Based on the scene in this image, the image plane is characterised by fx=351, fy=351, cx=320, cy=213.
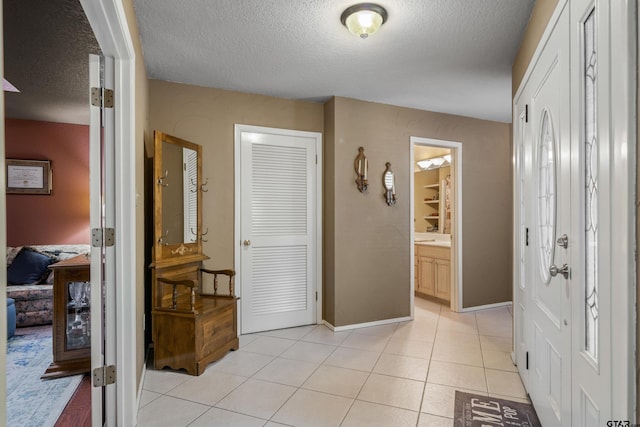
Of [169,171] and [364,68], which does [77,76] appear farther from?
[364,68]

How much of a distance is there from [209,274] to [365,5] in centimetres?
256

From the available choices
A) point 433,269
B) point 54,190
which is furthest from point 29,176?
point 433,269

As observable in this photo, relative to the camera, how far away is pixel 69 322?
103 inches

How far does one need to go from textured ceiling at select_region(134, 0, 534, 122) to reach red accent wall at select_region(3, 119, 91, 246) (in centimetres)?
226

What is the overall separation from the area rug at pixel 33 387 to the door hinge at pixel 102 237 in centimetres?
115

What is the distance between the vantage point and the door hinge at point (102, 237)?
1.75 metres

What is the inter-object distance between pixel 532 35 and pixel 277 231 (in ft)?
8.55

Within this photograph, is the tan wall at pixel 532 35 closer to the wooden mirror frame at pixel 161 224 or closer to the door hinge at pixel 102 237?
the door hinge at pixel 102 237

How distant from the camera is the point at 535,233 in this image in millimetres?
2027

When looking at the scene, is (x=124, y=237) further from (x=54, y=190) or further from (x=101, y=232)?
(x=54, y=190)

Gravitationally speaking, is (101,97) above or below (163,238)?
above

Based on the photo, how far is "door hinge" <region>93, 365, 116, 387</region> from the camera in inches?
70.1

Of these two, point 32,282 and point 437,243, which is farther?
point 437,243

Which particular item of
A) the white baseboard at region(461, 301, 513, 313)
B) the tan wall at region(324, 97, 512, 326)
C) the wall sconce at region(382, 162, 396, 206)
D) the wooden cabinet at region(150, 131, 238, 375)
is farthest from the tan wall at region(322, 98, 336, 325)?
the white baseboard at region(461, 301, 513, 313)
